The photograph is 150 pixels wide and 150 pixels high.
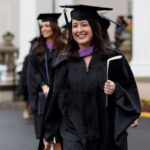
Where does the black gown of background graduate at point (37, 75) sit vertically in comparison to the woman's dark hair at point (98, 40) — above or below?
below

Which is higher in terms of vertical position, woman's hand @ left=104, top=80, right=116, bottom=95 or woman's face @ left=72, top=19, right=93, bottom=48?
woman's face @ left=72, top=19, right=93, bottom=48

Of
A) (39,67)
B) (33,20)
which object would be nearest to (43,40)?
(39,67)

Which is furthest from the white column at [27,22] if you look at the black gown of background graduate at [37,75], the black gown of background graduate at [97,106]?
→ the black gown of background graduate at [97,106]

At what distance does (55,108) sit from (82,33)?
683 millimetres

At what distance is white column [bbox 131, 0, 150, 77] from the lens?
48.8 feet

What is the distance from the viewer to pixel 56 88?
5.41 metres

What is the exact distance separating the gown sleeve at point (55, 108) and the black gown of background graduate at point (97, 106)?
6 cm

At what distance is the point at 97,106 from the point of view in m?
5.21

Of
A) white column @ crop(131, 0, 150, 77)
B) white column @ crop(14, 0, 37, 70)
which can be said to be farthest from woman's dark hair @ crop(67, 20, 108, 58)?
white column @ crop(14, 0, 37, 70)

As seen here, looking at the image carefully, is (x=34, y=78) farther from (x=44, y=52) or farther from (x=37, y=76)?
(x=44, y=52)

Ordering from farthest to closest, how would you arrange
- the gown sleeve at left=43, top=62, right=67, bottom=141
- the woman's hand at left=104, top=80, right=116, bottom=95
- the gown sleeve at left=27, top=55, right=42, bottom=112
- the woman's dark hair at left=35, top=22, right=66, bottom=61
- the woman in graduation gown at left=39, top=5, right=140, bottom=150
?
the gown sleeve at left=27, top=55, right=42, bottom=112, the woman's dark hair at left=35, top=22, right=66, bottom=61, the gown sleeve at left=43, top=62, right=67, bottom=141, the woman in graduation gown at left=39, top=5, right=140, bottom=150, the woman's hand at left=104, top=80, right=116, bottom=95

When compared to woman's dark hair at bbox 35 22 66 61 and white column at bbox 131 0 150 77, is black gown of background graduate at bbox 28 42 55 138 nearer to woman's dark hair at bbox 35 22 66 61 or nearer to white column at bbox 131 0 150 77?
woman's dark hair at bbox 35 22 66 61

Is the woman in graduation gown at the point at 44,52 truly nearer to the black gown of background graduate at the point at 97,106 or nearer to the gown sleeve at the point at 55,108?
the gown sleeve at the point at 55,108

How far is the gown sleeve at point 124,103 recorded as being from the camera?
520cm
